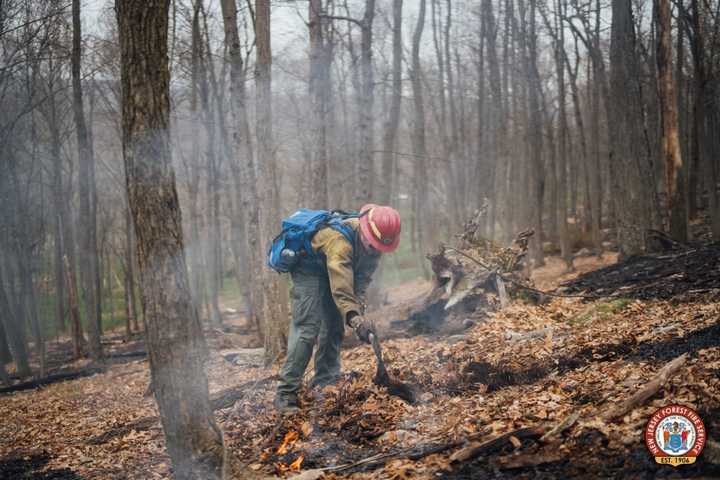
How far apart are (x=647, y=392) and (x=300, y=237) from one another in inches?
125

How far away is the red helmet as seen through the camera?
18.0 feet

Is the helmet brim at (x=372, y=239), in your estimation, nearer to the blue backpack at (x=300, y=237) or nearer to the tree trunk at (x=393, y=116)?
the blue backpack at (x=300, y=237)

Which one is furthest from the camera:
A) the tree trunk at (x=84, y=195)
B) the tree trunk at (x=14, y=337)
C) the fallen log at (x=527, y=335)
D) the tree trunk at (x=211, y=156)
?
the tree trunk at (x=211, y=156)

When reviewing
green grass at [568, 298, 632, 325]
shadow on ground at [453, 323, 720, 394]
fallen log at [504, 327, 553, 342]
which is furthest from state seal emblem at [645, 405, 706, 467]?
green grass at [568, 298, 632, 325]

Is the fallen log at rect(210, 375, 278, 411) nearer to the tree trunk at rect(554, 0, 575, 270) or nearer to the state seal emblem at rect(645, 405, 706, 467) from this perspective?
the state seal emblem at rect(645, 405, 706, 467)

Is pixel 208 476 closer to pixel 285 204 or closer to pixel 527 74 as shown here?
pixel 527 74

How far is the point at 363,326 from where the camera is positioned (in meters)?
5.16

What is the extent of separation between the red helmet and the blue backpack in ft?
0.68

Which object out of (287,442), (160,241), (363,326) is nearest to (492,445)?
(363,326)

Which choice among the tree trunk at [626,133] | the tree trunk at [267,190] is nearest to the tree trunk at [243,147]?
the tree trunk at [267,190]

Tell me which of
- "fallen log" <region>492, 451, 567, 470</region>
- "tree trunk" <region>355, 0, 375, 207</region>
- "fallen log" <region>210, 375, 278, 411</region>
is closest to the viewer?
"fallen log" <region>492, 451, 567, 470</region>

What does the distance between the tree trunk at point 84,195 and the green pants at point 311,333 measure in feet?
31.7

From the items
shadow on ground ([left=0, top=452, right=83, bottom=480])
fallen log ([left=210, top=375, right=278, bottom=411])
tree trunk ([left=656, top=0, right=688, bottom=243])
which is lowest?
shadow on ground ([left=0, top=452, right=83, bottom=480])

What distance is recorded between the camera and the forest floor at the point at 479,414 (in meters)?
3.67
